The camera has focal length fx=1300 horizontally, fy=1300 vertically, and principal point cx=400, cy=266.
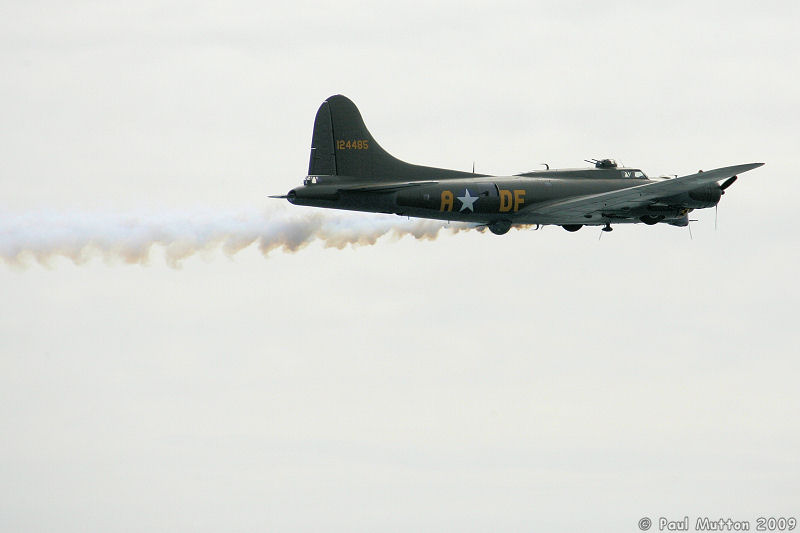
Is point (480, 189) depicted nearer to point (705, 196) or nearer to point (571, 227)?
point (571, 227)

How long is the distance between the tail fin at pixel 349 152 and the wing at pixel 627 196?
3752 mm

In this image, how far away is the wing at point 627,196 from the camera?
46812 mm

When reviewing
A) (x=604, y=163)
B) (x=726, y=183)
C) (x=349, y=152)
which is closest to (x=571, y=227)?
(x=604, y=163)

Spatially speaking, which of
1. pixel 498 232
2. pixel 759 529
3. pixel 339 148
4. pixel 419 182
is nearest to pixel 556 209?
pixel 498 232

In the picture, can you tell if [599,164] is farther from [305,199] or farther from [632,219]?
[305,199]

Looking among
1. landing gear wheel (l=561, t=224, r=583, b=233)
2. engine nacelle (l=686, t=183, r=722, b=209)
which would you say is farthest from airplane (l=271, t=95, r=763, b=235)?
landing gear wheel (l=561, t=224, r=583, b=233)

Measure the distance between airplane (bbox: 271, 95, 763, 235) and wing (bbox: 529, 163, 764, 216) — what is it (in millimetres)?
36

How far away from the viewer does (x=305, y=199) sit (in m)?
44.1

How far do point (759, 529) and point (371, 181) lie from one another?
17.5 metres

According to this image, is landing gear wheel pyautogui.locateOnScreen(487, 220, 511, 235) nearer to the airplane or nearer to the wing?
the airplane

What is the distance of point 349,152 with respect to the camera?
45625mm

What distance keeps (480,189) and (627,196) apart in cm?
557

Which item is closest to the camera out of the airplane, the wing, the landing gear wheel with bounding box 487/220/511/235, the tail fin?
the airplane

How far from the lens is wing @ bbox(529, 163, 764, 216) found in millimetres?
46812
